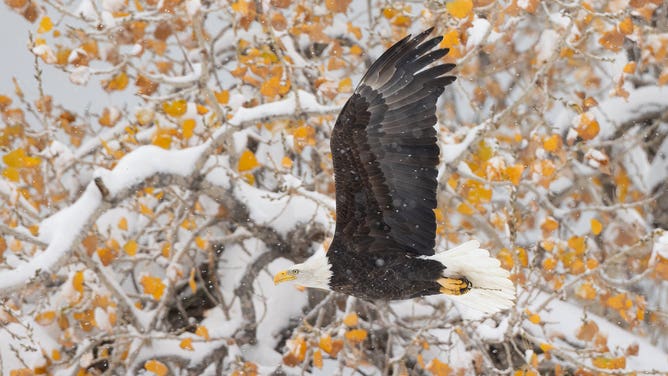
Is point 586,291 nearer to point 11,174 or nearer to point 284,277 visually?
point 284,277

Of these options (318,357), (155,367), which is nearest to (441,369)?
(318,357)

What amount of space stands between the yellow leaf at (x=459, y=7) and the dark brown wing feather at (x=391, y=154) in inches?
29.9

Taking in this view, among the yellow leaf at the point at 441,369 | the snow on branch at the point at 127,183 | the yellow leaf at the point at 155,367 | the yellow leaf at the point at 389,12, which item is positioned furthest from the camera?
the yellow leaf at the point at 389,12

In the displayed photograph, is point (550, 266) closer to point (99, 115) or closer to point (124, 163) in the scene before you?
point (124, 163)

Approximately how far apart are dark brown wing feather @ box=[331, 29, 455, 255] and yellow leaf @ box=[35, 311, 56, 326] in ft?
6.37

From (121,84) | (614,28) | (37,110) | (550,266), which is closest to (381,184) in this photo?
(550,266)

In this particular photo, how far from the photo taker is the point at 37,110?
608 centimetres

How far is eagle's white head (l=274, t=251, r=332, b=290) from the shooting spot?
4035 mm

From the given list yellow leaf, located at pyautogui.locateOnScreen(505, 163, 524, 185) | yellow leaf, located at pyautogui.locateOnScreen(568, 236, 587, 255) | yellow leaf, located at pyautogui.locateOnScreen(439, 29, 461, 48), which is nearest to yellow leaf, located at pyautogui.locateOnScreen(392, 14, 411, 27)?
yellow leaf, located at pyautogui.locateOnScreen(439, 29, 461, 48)

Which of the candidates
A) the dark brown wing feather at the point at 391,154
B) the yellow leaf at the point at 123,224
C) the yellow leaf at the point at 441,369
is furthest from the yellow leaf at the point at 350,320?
the yellow leaf at the point at 123,224

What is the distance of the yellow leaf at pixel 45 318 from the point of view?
5.13 m

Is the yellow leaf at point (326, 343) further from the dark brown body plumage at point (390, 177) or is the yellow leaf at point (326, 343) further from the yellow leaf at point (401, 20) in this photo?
the yellow leaf at point (401, 20)

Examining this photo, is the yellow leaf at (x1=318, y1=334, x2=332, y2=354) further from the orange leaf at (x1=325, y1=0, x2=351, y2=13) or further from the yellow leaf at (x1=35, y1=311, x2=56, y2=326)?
the orange leaf at (x1=325, y1=0, x2=351, y2=13)

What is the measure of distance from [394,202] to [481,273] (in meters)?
0.56
